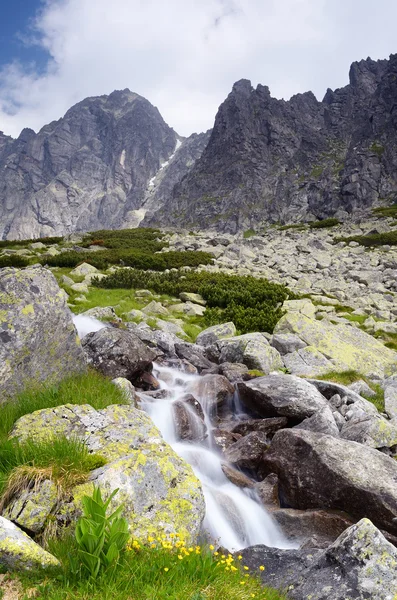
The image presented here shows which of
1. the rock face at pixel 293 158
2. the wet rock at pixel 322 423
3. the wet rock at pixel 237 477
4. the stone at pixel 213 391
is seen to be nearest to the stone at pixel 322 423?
the wet rock at pixel 322 423

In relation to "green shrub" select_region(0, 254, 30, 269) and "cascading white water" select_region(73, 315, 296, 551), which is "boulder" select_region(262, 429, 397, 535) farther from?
"green shrub" select_region(0, 254, 30, 269)

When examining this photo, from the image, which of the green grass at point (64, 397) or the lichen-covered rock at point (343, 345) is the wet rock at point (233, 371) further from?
the green grass at point (64, 397)

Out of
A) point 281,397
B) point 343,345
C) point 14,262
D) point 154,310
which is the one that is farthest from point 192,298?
point 14,262

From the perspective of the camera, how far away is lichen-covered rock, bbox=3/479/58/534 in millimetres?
4281

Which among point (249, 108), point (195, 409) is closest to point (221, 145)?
point (249, 108)

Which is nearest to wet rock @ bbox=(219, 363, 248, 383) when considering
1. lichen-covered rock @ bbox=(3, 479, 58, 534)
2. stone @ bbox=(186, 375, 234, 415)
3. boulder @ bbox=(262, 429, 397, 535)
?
Answer: stone @ bbox=(186, 375, 234, 415)

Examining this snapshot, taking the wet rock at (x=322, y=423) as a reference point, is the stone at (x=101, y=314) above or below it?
above

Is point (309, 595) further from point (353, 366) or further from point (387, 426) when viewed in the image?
point (353, 366)

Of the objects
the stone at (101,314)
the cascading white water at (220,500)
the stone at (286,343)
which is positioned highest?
the stone at (101,314)

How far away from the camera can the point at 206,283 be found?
2303 centimetres

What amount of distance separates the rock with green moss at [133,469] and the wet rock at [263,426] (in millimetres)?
3654

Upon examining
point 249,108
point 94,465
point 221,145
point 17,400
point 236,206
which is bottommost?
→ point 94,465

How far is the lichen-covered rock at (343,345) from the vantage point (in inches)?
535

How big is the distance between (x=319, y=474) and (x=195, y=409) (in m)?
3.56
